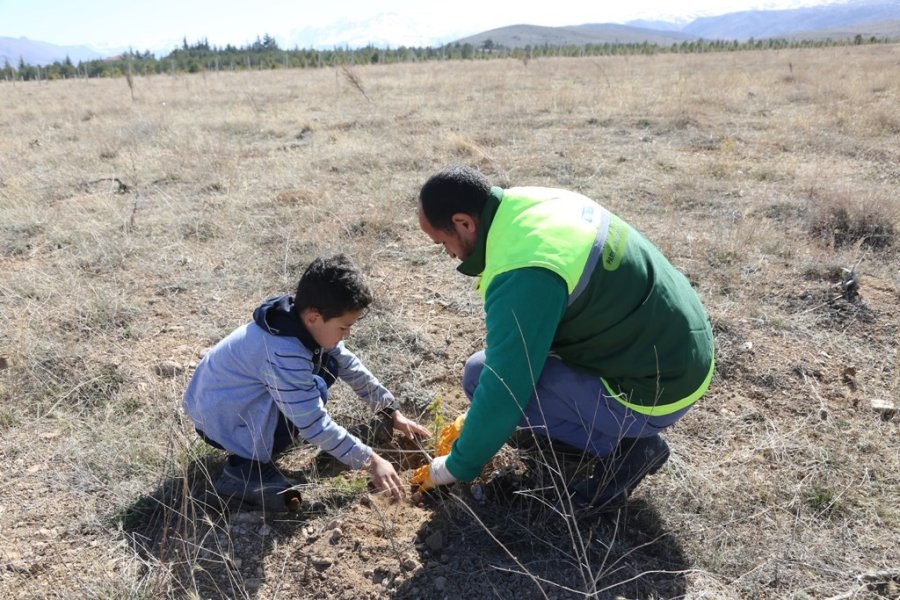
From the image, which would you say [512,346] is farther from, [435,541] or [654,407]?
[435,541]

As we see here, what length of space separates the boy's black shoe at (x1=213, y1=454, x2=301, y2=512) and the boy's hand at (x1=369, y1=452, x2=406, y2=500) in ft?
0.90

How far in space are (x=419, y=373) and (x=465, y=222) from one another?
119 cm

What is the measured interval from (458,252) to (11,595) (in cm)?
164

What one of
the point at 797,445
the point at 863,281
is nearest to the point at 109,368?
the point at 797,445

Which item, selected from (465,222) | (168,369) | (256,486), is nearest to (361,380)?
(256,486)

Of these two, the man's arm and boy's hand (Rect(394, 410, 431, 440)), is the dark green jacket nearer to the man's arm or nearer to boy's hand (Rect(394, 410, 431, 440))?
the man's arm

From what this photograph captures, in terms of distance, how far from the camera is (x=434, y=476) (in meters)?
1.85

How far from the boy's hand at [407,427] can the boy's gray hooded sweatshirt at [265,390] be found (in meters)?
0.30

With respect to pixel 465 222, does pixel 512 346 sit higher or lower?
lower

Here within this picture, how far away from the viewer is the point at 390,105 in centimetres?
1063

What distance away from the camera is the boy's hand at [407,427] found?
2.28m

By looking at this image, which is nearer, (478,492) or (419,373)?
(478,492)

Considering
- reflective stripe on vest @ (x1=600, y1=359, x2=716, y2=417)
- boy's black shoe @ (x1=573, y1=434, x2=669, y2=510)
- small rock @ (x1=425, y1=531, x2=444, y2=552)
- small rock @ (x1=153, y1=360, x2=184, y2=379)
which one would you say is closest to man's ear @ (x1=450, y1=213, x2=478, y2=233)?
reflective stripe on vest @ (x1=600, y1=359, x2=716, y2=417)

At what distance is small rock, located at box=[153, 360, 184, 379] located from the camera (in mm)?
2795
